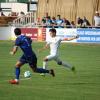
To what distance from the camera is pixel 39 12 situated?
5325 centimetres

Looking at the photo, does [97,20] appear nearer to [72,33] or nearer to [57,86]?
[72,33]

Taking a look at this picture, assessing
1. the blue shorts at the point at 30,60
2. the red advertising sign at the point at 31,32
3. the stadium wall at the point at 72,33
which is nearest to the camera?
the blue shorts at the point at 30,60

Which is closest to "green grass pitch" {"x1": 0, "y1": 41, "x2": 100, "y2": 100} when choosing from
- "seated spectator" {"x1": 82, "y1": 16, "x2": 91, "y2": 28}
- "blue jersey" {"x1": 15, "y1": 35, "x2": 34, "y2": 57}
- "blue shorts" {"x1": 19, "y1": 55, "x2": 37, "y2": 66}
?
"blue shorts" {"x1": 19, "y1": 55, "x2": 37, "y2": 66}

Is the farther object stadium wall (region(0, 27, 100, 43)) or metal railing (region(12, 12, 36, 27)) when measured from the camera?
metal railing (region(12, 12, 36, 27))

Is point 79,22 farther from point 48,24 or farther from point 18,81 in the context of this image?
point 18,81

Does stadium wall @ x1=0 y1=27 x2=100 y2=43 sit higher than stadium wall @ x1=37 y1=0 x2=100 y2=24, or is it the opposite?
stadium wall @ x1=37 y1=0 x2=100 y2=24

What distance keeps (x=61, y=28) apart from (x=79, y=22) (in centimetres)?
148

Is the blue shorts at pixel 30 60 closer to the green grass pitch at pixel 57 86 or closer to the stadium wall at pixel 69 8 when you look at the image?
the green grass pitch at pixel 57 86

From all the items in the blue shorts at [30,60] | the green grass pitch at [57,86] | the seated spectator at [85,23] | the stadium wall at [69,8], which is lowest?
A: the green grass pitch at [57,86]

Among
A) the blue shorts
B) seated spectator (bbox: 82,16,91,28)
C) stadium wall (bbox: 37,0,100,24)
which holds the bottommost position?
the blue shorts

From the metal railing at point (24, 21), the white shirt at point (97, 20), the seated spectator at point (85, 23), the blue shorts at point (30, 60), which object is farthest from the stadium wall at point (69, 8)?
the blue shorts at point (30, 60)

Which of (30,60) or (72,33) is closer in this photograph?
(30,60)


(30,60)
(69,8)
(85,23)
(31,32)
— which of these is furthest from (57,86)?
(69,8)

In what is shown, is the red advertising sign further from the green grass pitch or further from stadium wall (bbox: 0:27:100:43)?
the green grass pitch
